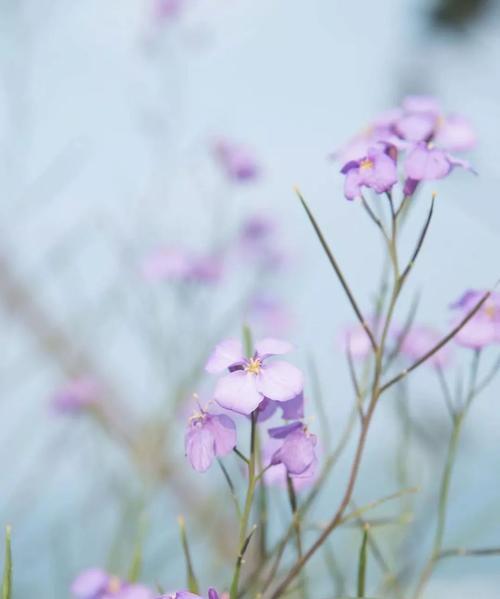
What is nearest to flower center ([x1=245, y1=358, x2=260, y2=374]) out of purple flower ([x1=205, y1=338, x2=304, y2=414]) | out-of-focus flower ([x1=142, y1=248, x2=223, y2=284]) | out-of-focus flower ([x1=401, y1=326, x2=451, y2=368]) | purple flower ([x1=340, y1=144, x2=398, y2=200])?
purple flower ([x1=205, y1=338, x2=304, y2=414])

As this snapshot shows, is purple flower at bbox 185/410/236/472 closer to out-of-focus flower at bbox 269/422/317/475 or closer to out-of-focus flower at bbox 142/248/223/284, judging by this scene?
out-of-focus flower at bbox 269/422/317/475

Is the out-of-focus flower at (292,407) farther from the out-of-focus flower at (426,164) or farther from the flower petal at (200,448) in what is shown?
the out-of-focus flower at (426,164)

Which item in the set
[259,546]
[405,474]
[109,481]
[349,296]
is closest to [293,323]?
[109,481]

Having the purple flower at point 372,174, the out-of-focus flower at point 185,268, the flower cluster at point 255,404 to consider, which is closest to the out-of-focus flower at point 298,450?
the flower cluster at point 255,404

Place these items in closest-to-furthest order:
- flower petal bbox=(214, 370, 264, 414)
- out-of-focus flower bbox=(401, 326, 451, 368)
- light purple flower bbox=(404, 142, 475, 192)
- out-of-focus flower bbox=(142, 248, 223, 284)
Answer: flower petal bbox=(214, 370, 264, 414) → light purple flower bbox=(404, 142, 475, 192) → out-of-focus flower bbox=(401, 326, 451, 368) → out-of-focus flower bbox=(142, 248, 223, 284)

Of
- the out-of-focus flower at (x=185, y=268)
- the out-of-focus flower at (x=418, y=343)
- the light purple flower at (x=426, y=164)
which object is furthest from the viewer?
the out-of-focus flower at (x=185, y=268)

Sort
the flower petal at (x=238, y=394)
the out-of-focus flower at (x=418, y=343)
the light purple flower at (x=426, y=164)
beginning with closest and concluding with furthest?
the flower petal at (x=238, y=394), the light purple flower at (x=426, y=164), the out-of-focus flower at (x=418, y=343)

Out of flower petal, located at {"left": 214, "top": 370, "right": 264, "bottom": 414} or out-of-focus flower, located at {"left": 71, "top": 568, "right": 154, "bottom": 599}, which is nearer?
flower petal, located at {"left": 214, "top": 370, "right": 264, "bottom": 414}
